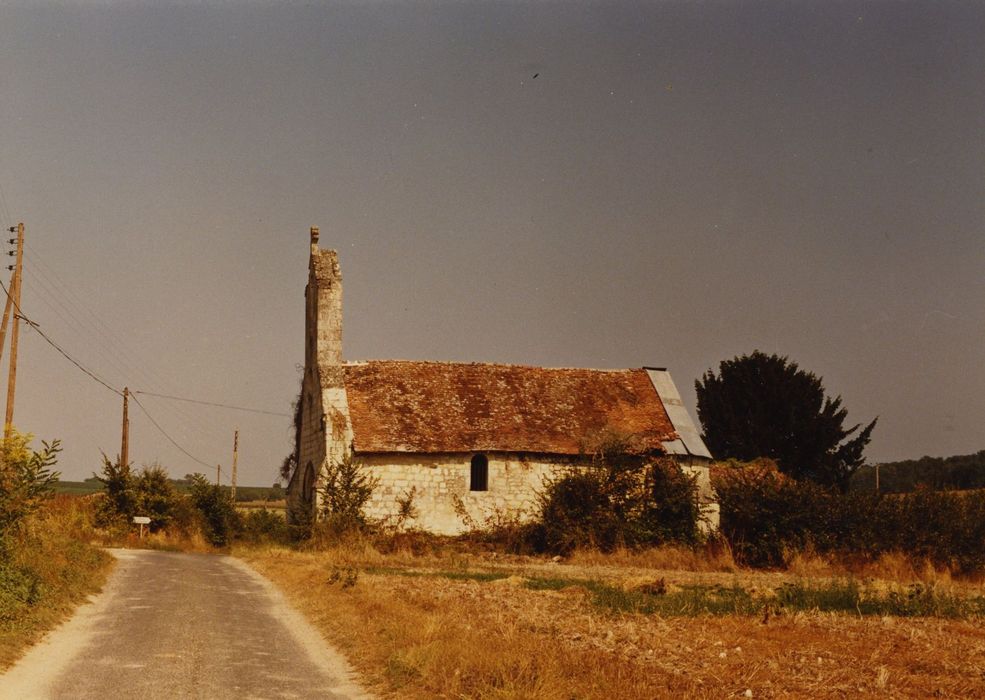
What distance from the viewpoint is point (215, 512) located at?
39594 mm

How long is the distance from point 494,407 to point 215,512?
12.9m

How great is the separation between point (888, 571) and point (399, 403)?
59.2 ft

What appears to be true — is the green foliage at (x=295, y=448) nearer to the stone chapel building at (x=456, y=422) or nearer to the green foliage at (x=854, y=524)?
the stone chapel building at (x=456, y=422)

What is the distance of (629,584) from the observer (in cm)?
2003

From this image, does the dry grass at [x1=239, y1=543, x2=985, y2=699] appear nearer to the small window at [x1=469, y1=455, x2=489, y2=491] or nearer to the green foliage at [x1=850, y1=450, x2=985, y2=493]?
the small window at [x1=469, y1=455, x2=489, y2=491]

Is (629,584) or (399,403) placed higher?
(399,403)

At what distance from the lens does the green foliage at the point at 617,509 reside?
32594 millimetres

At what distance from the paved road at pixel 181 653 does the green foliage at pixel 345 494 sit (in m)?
13.8

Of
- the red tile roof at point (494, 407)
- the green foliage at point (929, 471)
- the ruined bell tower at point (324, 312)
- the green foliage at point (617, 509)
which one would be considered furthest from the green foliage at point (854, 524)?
the green foliage at point (929, 471)

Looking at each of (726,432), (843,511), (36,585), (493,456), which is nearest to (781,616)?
(36,585)

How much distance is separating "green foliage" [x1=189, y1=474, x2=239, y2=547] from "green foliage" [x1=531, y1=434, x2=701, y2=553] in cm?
1382

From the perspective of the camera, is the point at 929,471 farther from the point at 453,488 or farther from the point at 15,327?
the point at 15,327

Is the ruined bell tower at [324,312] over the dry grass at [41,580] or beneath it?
over

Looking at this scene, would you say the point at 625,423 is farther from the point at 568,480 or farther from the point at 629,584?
the point at 629,584
